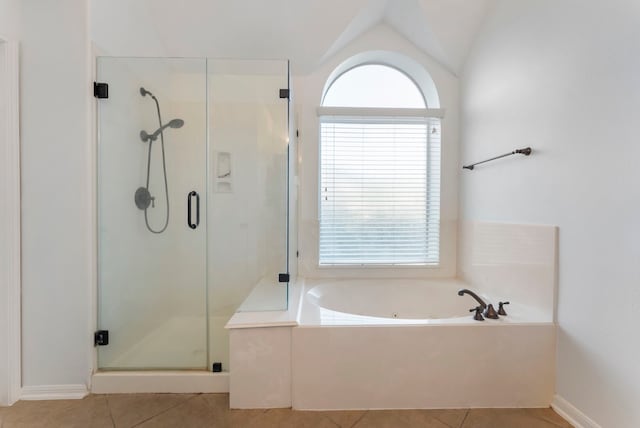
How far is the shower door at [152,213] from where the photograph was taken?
1782 millimetres

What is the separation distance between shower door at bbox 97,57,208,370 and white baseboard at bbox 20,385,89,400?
0.16m

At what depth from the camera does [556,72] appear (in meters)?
1.52

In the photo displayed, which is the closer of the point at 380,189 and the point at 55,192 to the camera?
the point at 55,192

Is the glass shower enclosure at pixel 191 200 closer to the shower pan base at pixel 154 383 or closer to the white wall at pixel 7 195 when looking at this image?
the shower pan base at pixel 154 383

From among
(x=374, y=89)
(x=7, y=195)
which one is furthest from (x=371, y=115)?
(x=7, y=195)

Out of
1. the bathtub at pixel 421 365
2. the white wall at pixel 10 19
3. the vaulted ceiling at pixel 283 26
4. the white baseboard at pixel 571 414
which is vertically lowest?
the white baseboard at pixel 571 414

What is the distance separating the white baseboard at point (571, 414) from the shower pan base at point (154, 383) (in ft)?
5.62

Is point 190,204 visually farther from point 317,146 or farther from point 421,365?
point 421,365

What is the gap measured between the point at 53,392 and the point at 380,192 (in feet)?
7.98

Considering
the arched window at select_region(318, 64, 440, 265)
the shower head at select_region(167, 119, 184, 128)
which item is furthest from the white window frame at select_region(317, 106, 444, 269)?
the shower head at select_region(167, 119, 184, 128)

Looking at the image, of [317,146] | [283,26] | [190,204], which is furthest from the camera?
[317,146]

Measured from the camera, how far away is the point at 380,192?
8.30 feet

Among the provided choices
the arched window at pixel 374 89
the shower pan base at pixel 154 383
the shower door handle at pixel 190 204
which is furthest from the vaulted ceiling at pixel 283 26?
the shower pan base at pixel 154 383

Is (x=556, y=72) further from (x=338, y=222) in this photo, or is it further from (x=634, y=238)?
(x=338, y=222)
